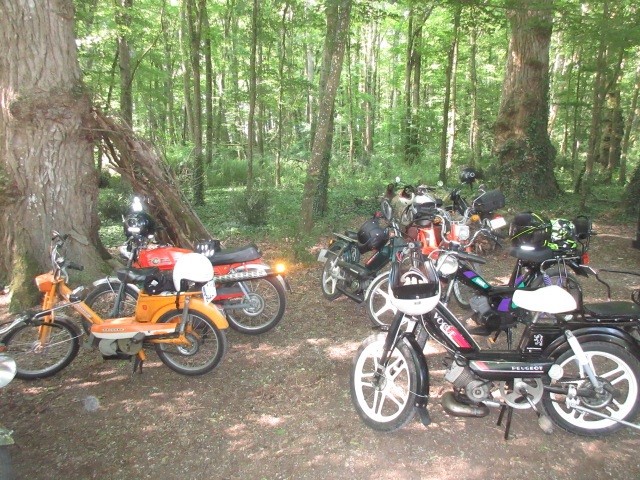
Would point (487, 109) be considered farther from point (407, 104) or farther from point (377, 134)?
point (377, 134)

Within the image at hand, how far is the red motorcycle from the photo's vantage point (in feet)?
15.0

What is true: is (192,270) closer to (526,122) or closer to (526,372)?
(526,372)

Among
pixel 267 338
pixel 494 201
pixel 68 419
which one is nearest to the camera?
pixel 68 419

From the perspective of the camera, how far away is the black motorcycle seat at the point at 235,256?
4.69 meters

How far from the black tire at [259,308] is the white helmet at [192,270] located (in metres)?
0.85

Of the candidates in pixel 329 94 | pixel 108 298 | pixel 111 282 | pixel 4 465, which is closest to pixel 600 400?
pixel 4 465

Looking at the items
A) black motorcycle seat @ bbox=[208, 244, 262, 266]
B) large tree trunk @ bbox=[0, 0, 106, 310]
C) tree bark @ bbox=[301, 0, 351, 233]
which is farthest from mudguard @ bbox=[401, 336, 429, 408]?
large tree trunk @ bbox=[0, 0, 106, 310]

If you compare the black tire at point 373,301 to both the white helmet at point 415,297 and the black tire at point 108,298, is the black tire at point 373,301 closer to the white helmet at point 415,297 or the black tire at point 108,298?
the white helmet at point 415,297

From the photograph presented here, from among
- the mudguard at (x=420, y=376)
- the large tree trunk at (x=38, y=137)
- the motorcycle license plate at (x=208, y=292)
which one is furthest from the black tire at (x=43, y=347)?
the mudguard at (x=420, y=376)

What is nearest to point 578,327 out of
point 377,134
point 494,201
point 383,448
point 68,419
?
point 383,448

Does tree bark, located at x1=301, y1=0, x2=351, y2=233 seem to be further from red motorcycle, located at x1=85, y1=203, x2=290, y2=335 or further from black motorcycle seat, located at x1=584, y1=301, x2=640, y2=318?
black motorcycle seat, located at x1=584, y1=301, x2=640, y2=318

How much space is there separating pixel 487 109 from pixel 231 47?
1251cm

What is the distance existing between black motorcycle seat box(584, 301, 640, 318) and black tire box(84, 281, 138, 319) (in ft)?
14.2

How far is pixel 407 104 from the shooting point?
19328mm
